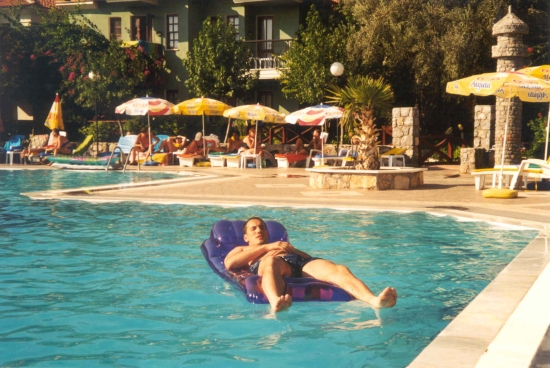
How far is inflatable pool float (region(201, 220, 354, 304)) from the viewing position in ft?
21.0

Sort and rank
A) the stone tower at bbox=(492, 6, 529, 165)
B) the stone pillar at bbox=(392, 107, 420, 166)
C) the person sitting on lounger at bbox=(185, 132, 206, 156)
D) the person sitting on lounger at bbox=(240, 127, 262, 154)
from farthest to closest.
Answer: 1. the person sitting on lounger at bbox=(185, 132, 206, 156)
2. the person sitting on lounger at bbox=(240, 127, 262, 154)
3. the stone pillar at bbox=(392, 107, 420, 166)
4. the stone tower at bbox=(492, 6, 529, 165)

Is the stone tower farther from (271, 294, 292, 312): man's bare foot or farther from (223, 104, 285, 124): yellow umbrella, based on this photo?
(271, 294, 292, 312): man's bare foot

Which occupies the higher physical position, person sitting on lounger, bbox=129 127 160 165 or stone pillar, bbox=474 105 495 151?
stone pillar, bbox=474 105 495 151

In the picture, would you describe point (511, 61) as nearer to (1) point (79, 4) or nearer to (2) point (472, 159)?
(2) point (472, 159)

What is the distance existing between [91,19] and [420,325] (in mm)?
35377

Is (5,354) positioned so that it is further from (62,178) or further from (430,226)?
(62,178)

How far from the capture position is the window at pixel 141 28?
37.2 m

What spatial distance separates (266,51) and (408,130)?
44.0ft

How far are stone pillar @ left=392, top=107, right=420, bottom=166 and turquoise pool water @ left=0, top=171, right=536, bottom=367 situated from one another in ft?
37.8

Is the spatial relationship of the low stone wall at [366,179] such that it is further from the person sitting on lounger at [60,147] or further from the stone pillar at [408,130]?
the person sitting on lounger at [60,147]

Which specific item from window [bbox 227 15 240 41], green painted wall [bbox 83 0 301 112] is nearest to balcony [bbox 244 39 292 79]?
green painted wall [bbox 83 0 301 112]

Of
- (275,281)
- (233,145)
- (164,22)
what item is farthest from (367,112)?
(164,22)

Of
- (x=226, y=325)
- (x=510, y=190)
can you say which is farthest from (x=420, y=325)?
(x=510, y=190)

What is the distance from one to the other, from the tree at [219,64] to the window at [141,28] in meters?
5.63
